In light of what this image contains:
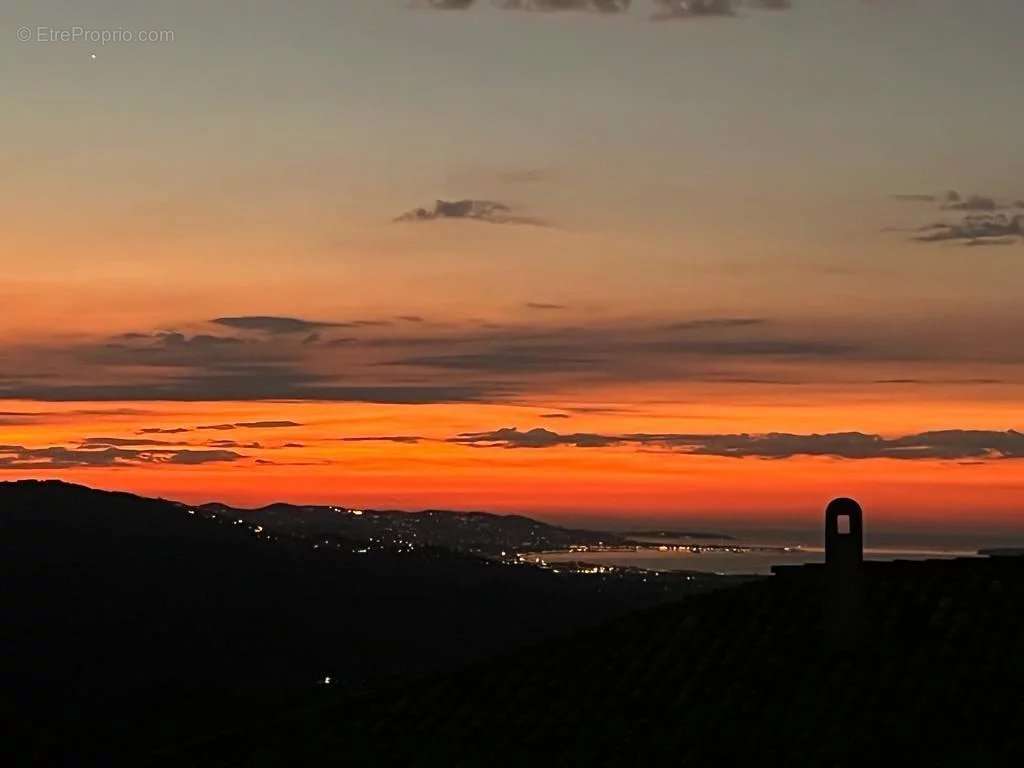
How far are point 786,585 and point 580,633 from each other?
3.96m

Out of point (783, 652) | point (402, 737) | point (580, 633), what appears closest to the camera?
point (783, 652)

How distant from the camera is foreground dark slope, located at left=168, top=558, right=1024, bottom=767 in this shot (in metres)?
22.8

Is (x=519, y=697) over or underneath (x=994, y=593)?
underneath

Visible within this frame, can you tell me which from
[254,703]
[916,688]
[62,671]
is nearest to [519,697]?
[916,688]

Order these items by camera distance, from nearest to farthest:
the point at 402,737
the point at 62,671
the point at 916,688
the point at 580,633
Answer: the point at 916,688 < the point at 402,737 < the point at 580,633 < the point at 62,671

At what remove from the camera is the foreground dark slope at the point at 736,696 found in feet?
74.8

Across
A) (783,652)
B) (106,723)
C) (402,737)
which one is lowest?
(106,723)

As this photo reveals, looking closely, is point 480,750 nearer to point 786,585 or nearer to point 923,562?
point 786,585

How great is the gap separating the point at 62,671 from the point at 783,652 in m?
182

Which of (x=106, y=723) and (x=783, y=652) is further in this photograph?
(x=106, y=723)

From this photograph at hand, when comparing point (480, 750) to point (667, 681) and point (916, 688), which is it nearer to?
point (667, 681)

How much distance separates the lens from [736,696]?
2486 cm

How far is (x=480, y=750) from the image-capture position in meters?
26.0

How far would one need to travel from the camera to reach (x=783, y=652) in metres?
25.7
